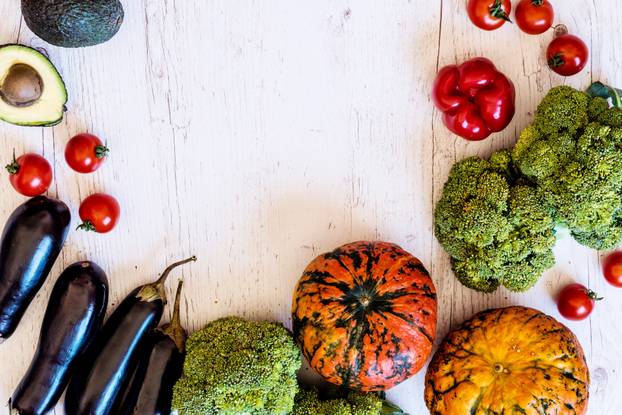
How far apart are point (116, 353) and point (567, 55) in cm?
149

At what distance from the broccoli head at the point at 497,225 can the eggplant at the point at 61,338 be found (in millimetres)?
988

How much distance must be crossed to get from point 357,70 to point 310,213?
0.44 m

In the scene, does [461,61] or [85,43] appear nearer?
[85,43]

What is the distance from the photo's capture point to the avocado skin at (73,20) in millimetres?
1570

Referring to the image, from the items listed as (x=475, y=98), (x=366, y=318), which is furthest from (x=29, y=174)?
(x=475, y=98)

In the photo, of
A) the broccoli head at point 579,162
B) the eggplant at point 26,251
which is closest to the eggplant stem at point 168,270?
the eggplant at point 26,251

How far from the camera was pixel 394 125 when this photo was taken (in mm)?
1805

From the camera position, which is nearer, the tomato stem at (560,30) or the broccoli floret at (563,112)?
the broccoli floret at (563,112)

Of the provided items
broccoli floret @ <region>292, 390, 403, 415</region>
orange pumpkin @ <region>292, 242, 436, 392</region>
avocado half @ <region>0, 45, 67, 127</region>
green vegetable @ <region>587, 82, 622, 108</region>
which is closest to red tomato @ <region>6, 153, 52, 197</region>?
avocado half @ <region>0, 45, 67, 127</region>

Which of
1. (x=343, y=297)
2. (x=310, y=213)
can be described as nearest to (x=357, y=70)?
(x=310, y=213)

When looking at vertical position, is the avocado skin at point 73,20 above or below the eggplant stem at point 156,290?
above

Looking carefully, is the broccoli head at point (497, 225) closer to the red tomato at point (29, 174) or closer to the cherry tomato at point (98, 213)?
the cherry tomato at point (98, 213)

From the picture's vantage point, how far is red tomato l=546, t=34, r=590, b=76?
1730 mm

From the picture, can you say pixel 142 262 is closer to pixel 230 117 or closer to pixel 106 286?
pixel 106 286
